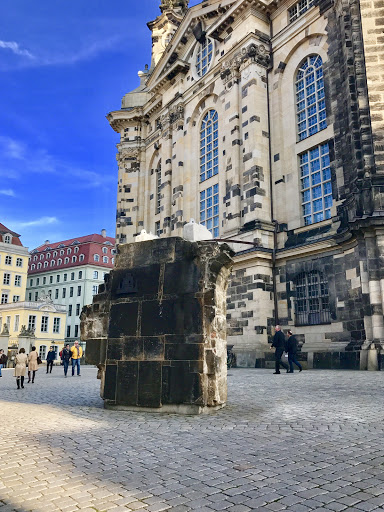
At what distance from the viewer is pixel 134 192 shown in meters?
39.8

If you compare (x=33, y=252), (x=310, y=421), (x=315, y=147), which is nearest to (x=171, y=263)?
(x=310, y=421)

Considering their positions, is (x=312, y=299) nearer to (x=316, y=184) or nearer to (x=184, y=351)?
(x=316, y=184)

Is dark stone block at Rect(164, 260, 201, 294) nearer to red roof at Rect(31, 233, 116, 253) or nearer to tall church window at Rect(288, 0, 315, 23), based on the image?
tall church window at Rect(288, 0, 315, 23)

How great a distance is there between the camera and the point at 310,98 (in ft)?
77.6

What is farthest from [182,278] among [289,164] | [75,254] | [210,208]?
[75,254]

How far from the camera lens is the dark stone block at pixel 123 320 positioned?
834 cm

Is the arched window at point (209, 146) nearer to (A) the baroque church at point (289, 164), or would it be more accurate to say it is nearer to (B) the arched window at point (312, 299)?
(A) the baroque church at point (289, 164)

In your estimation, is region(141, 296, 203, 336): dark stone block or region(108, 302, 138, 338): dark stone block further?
region(108, 302, 138, 338): dark stone block

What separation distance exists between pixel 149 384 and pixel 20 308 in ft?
186

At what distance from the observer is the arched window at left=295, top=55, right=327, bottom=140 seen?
22875 mm

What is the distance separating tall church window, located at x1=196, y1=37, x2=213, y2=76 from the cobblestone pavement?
28643 mm

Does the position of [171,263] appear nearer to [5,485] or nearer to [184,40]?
[5,485]

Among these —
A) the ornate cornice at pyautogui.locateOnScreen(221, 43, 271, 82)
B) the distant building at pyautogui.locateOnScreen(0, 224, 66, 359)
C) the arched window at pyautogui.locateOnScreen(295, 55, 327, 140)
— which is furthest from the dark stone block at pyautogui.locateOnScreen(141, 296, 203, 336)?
the distant building at pyautogui.locateOnScreen(0, 224, 66, 359)

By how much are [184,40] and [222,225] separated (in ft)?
55.6
